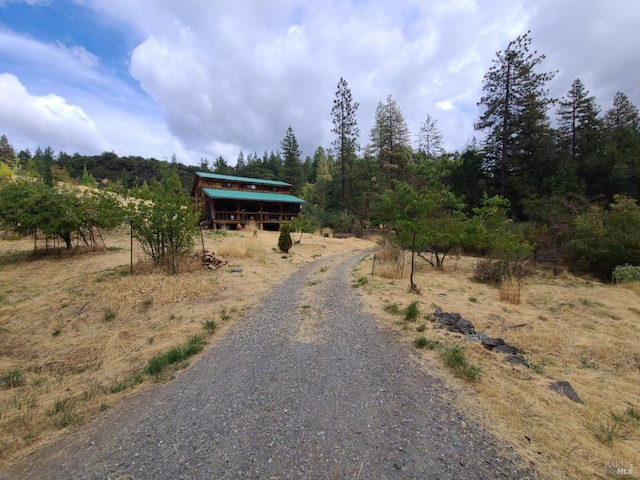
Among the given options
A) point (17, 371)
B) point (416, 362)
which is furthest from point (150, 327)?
point (416, 362)

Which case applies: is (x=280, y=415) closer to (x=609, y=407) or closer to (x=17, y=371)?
(x=609, y=407)

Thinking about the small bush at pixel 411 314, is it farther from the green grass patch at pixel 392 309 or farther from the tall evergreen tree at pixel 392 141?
the tall evergreen tree at pixel 392 141

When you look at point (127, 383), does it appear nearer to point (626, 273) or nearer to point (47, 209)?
point (47, 209)

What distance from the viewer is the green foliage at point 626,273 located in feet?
36.9

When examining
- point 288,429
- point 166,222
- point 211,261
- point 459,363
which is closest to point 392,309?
point 459,363

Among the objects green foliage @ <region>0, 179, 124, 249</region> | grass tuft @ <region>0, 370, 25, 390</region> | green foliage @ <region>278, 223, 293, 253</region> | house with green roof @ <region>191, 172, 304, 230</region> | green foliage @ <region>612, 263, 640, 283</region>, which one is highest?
house with green roof @ <region>191, 172, 304, 230</region>

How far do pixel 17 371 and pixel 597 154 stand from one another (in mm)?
34898

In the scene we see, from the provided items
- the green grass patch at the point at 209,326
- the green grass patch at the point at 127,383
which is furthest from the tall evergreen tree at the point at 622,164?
the green grass patch at the point at 127,383

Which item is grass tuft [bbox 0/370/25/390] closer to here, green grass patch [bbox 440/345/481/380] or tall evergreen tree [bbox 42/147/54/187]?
green grass patch [bbox 440/345/481/380]

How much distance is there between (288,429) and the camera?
288cm

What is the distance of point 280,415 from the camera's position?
3.11 meters

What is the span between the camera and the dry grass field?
295cm

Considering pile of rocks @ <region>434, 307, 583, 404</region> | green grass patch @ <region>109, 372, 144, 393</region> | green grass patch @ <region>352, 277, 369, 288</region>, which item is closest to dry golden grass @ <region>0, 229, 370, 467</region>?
green grass patch @ <region>109, 372, 144, 393</region>

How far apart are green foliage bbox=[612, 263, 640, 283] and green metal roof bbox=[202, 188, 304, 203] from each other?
25283 millimetres
